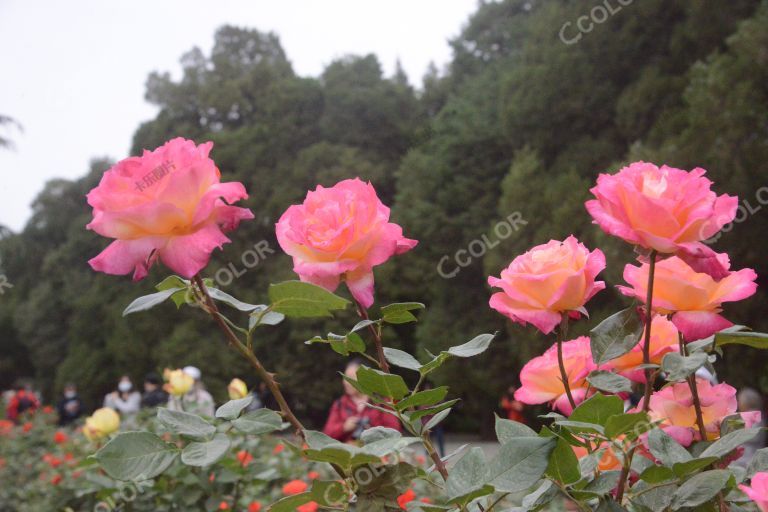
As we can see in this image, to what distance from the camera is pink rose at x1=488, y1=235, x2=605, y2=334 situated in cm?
73

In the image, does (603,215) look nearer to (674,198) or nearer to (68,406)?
(674,198)

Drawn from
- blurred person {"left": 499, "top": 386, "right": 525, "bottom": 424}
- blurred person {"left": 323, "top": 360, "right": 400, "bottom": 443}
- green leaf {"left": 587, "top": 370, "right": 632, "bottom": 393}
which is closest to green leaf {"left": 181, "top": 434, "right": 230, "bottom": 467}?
green leaf {"left": 587, "top": 370, "right": 632, "bottom": 393}

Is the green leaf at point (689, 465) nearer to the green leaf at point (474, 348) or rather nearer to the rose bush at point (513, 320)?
the rose bush at point (513, 320)

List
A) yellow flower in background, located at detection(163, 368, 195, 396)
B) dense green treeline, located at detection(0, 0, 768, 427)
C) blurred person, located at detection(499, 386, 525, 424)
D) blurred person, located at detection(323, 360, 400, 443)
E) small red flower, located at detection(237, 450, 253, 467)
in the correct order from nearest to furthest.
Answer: small red flower, located at detection(237, 450, 253, 467) → yellow flower in background, located at detection(163, 368, 195, 396) → blurred person, located at detection(323, 360, 400, 443) → dense green treeline, located at detection(0, 0, 768, 427) → blurred person, located at detection(499, 386, 525, 424)

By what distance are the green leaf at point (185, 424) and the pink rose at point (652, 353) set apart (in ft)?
1.40

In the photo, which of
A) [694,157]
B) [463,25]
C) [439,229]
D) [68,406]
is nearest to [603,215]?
[694,157]

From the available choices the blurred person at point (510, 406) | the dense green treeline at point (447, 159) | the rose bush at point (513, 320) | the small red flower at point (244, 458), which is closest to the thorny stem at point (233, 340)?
the rose bush at point (513, 320)

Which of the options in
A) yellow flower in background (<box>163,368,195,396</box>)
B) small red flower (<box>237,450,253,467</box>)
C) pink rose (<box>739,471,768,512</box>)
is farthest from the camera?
yellow flower in background (<box>163,368,195,396</box>)

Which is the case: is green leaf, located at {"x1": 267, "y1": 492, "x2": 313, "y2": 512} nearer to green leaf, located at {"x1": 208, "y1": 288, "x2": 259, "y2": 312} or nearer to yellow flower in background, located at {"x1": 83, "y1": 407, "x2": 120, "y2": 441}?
green leaf, located at {"x1": 208, "y1": 288, "x2": 259, "y2": 312}

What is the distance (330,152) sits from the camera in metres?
17.3

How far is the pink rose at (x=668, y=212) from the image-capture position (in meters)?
0.70

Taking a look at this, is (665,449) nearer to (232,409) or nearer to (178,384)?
(232,409)

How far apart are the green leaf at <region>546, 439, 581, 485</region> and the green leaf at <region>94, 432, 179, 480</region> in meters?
0.33

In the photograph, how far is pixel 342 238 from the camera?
73cm
